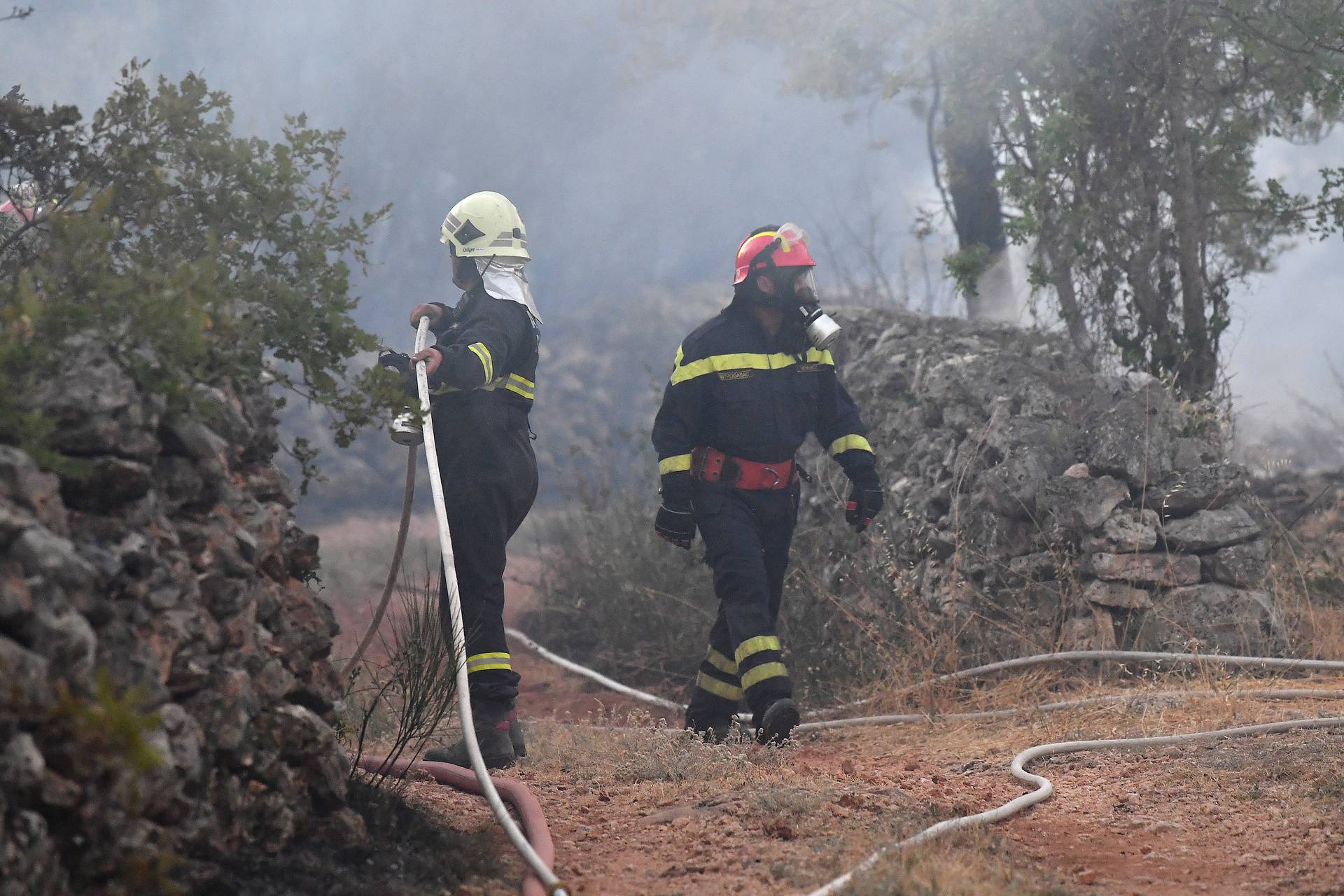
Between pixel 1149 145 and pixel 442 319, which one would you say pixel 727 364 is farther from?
pixel 1149 145

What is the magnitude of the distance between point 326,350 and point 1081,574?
4718mm

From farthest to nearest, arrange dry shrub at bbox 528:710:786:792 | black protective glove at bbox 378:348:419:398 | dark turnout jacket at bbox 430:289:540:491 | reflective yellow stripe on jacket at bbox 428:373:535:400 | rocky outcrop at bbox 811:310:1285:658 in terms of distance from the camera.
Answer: rocky outcrop at bbox 811:310:1285:658 → reflective yellow stripe on jacket at bbox 428:373:535:400 → dark turnout jacket at bbox 430:289:540:491 → black protective glove at bbox 378:348:419:398 → dry shrub at bbox 528:710:786:792

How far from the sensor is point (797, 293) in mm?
5391

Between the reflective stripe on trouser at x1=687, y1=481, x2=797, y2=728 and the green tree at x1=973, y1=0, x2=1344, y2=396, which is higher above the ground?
the green tree at x1=973, y1=0, x2=1344, y2=396

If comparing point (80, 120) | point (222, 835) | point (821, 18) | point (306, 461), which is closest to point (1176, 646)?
point (306, 461)

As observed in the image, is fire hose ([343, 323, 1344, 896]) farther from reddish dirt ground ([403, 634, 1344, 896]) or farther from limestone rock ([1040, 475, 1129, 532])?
limestone rock ([1040, 475, 1129, 532])

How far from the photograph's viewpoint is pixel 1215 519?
257 inches

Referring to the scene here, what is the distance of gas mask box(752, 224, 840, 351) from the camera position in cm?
538

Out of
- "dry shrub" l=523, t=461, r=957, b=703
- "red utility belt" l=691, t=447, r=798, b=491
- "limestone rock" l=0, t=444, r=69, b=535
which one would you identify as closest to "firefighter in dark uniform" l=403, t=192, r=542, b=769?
"red utility belt" l=691, t=447, r=798, b=491

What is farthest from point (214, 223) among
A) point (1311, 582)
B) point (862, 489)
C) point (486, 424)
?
point (1311, 582)

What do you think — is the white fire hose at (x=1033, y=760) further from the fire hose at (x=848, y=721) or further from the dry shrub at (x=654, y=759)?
the dry shrub at (x=654, y=759)

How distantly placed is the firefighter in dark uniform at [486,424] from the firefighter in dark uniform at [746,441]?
A: 0.70m

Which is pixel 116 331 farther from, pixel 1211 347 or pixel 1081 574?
pixel 1211 347

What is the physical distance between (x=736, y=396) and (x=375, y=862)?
291cm
